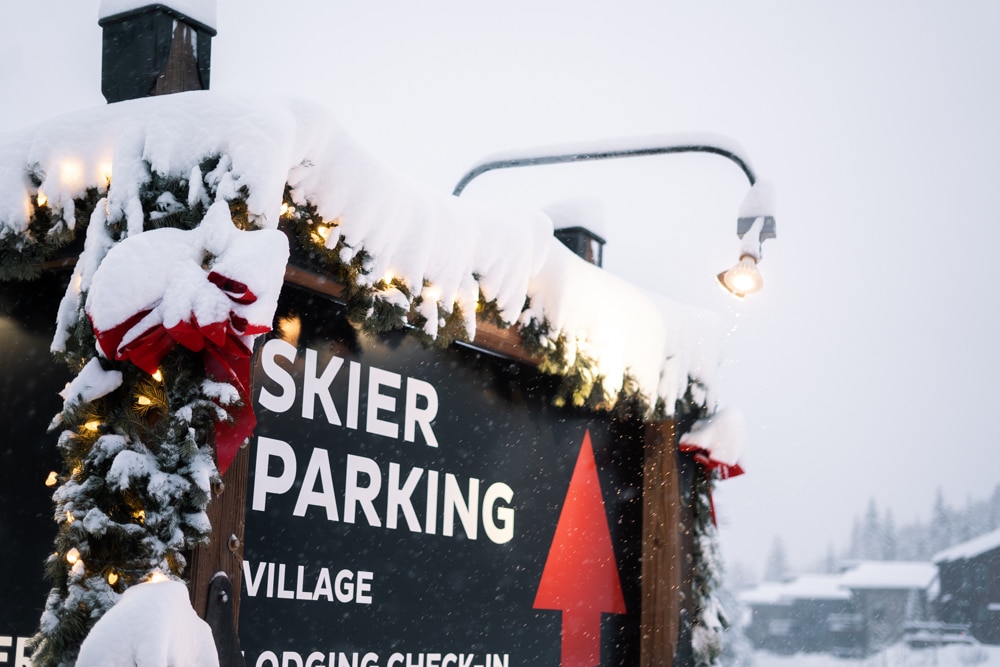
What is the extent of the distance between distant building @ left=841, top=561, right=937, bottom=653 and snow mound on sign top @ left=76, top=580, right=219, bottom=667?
161ft

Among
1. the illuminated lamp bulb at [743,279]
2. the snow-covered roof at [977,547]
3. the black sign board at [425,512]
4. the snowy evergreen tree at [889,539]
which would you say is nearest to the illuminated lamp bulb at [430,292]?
the black sign board at [425,512]

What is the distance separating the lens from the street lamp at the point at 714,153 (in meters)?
6.73

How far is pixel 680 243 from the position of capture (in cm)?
11238

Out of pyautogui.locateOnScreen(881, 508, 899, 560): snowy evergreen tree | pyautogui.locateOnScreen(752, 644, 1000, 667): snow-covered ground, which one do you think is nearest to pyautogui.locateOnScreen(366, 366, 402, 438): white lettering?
pyautogui.locateOnScreen(752, 644, 1000, 667): snow-covered ground

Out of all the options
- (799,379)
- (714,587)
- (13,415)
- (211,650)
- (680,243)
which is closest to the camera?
(211,650)

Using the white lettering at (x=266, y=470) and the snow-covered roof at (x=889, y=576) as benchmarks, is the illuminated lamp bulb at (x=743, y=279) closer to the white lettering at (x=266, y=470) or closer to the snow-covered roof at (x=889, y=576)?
the white lettering at (x=266, y=470)

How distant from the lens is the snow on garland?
136 inches

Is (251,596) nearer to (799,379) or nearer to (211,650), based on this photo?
(211,650)

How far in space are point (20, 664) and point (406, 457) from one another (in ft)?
5.27

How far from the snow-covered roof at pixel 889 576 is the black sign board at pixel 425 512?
4846cm

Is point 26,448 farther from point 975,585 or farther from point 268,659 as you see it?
point 975,585

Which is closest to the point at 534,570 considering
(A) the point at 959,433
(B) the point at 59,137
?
(B) the point at 59,137

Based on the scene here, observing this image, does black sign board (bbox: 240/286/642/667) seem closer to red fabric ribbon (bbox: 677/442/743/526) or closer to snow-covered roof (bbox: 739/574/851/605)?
red fabric ribbon (bbox: 677/442/743/526)

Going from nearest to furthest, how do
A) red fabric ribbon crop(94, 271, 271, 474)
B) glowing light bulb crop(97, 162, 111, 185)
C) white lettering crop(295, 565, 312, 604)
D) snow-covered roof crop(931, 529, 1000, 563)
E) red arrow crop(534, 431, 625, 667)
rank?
red fabric ribbon crop(94, 271, 271, 474)
glowing light bulb crop(97, 162, 111, 185)
white lettering crop(295, 565, 312, 604)
red arrow crop(534, 431, 625, 667)
snow-covered roof crop(931, 529, 1000, 563)
